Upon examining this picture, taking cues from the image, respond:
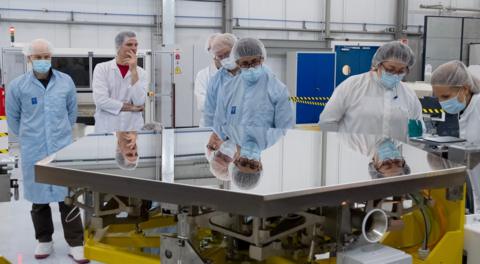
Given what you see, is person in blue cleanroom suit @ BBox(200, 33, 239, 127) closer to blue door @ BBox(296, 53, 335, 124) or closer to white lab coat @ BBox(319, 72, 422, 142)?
white lab coat @ BBox(319, 72, 422, 142)

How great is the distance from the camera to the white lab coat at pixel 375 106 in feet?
8.79

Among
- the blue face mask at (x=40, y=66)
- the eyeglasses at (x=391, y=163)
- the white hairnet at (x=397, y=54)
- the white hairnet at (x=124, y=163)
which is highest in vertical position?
the white hairnet at (x=397, y=54)

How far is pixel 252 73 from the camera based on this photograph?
9.06 feet

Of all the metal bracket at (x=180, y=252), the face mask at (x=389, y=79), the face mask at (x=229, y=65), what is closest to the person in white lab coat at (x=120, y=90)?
A: the face mask at (x=229, y=65)

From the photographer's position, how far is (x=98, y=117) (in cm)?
343

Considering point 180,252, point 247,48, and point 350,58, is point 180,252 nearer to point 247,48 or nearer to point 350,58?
point 247,48

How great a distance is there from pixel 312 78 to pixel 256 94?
5230mm

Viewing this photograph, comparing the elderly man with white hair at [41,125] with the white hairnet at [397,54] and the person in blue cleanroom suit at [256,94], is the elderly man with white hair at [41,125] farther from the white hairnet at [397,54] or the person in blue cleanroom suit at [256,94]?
the white hairnet at [397,54]

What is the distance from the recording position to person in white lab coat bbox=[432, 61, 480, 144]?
260 cm

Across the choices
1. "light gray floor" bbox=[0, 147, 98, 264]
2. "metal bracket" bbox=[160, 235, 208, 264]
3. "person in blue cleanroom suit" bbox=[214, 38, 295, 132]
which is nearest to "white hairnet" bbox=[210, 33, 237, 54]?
"person in blue cleanroom suit" bbox=[214, 38, 295, 132]

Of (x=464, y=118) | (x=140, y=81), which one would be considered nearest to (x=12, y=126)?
(x=140, y=81)

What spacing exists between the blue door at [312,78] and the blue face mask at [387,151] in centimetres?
599

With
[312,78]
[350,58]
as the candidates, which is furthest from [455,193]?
[350,58]

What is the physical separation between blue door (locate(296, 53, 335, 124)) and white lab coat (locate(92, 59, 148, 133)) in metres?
4.63
